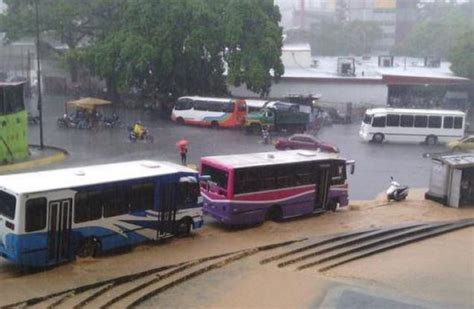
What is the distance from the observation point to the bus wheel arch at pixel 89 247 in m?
14.0

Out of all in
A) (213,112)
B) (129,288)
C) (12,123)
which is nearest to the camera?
(129,288)

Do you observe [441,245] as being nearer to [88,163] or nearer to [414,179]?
[414,179]

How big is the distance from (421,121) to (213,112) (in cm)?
1122

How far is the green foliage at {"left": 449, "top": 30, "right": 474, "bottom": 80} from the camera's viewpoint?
5038 centimetres

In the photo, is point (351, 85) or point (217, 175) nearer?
point (217, 175)

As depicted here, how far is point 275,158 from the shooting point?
18.5 meters

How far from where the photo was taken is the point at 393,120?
1375 inches

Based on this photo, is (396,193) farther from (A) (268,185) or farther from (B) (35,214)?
(B) (35,214)

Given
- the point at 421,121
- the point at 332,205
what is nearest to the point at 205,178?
the point at 332,205

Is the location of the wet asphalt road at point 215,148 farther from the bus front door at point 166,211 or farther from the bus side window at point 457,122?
the bus front door at point 166,211

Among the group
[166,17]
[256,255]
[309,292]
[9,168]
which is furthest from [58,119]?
[309,292]

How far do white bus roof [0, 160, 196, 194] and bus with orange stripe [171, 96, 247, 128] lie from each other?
70.0 ft

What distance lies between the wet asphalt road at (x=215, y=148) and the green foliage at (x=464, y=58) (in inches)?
603

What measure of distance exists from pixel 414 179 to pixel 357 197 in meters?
4.17
